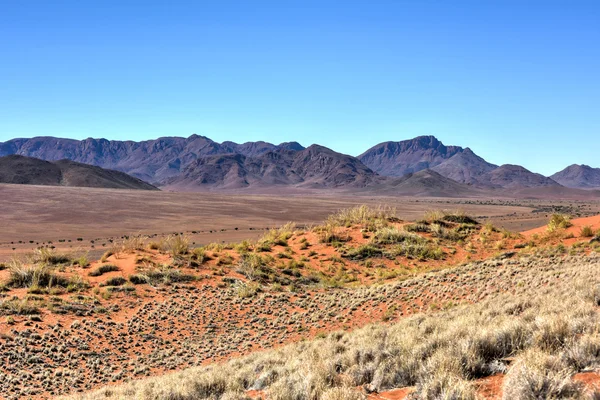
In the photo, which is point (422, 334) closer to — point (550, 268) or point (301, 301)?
point (550, 268)

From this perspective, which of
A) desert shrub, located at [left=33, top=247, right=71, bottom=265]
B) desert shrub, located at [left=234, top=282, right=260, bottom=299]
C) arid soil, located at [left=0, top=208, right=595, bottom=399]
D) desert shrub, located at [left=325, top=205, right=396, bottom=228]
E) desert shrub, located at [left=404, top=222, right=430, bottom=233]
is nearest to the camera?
arid soil, located at [left=0, top=208, right=595, bottom=399]

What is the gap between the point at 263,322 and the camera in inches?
599

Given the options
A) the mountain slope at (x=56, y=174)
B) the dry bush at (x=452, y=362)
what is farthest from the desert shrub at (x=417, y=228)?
the mountain slope at (x=56, y=174)

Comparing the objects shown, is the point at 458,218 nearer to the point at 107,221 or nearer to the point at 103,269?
the point at 103,269

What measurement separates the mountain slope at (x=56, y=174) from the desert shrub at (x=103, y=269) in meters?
130

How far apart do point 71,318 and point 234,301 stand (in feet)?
18.2

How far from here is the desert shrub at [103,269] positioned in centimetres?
1883

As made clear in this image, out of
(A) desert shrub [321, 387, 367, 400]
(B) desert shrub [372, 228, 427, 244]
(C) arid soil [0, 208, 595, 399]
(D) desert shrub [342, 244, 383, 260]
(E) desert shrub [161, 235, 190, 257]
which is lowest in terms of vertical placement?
(C) arid soil [0, 208, 595, 399]

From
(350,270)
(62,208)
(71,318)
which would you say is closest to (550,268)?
(350,270)

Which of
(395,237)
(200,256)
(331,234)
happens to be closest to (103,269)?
(200,256)

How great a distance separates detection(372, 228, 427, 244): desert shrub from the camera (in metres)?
26.4

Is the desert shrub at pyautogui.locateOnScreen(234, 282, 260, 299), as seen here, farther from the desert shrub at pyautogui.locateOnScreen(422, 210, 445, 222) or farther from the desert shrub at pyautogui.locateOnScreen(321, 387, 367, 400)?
the desert shrub at pyautogui.locateOnScreen(422, 210, 445, 222)

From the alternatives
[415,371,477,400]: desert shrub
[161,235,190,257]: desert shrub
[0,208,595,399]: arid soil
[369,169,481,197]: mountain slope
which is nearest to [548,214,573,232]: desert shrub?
[0,208,595,399]: arid soil

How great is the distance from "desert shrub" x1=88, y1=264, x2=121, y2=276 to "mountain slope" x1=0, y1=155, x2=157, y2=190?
129900mm
